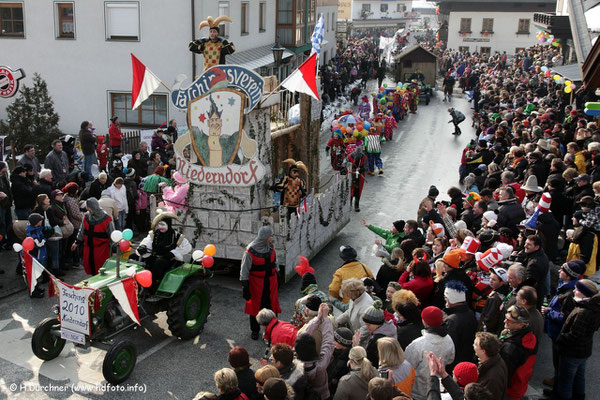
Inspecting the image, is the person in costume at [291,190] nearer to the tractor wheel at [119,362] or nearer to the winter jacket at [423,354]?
the tractor wheel at [119,362]

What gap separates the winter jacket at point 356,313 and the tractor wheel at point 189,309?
8.44ft

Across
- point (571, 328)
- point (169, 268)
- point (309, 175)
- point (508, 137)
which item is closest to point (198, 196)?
point (169, 268)

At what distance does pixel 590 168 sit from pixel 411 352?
861cm

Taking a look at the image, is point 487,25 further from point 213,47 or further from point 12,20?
point 213,47

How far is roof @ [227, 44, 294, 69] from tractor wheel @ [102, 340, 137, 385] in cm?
1568

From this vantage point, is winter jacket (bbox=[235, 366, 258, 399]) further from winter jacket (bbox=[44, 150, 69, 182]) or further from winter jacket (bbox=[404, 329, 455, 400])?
winter jacket (bbox=[44, 150, 69, 182])

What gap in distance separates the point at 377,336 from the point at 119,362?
3340 mm

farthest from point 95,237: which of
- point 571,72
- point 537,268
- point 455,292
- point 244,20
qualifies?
point 244,20

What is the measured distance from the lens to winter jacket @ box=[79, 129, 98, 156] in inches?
656

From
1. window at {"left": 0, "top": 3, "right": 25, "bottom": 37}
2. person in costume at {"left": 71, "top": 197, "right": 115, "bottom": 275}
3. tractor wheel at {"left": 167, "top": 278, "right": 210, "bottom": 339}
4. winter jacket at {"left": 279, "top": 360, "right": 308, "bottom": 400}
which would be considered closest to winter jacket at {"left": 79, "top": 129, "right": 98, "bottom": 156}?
person in costume at {"left": 71, "top": 197, "right": 115, "bottom": 275}

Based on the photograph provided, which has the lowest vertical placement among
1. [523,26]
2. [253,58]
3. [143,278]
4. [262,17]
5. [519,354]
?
[519,354]

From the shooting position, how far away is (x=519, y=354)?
21.9 ft

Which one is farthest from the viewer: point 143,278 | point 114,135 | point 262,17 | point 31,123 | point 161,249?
point 262,17

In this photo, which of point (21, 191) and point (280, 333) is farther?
point (21, 191)
